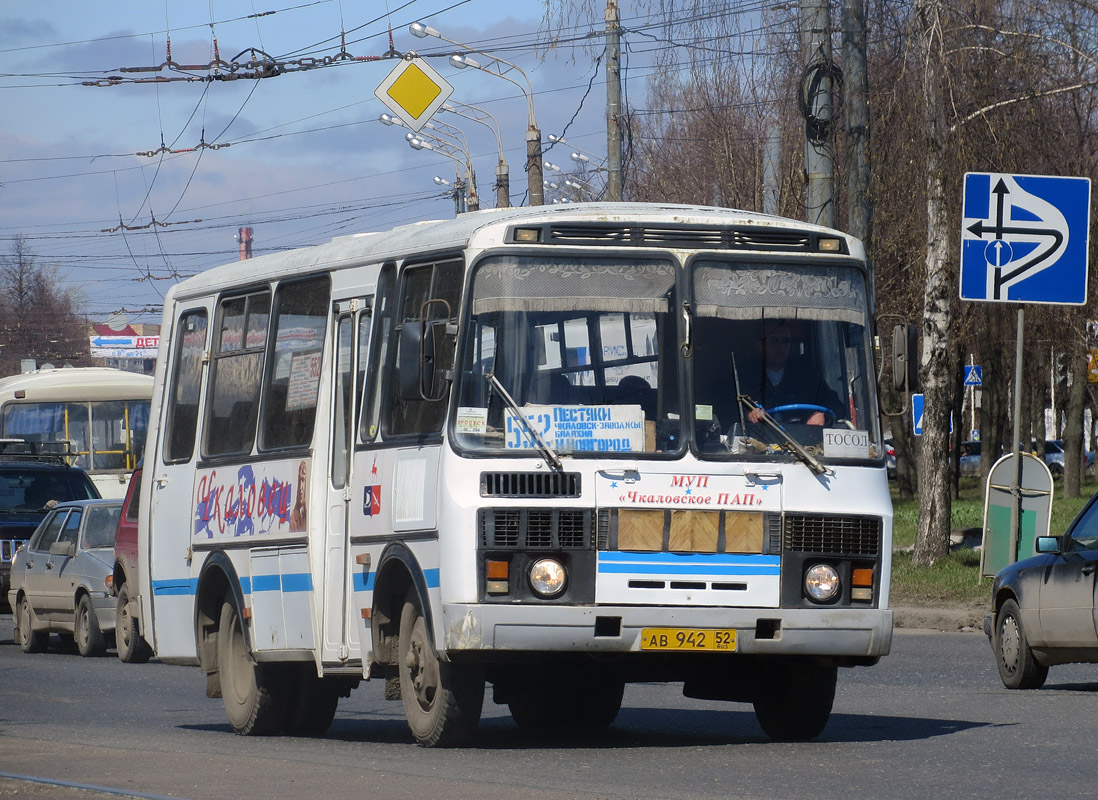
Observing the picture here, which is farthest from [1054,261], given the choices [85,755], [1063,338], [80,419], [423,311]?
[1063,338]

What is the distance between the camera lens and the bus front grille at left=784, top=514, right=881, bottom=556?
9.62 metres

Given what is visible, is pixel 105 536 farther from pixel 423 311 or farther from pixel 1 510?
pixel 423 311

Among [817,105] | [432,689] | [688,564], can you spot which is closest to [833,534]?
[688,564]

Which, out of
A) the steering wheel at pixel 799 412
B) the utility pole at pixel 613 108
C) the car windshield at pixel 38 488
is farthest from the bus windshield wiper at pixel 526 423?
the utility pole at pixel 613 108

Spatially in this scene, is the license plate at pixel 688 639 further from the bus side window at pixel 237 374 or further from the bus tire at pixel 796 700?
the bus side window at pixel 237 374

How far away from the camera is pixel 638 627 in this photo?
30.9ft

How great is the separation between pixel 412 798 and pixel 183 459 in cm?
538

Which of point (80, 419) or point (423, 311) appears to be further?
point (80, 419)

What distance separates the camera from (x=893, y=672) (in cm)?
1509

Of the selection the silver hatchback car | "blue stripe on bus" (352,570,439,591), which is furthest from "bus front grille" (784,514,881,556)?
the silver hatchback car

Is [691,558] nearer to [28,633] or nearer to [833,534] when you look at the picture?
[833,534]

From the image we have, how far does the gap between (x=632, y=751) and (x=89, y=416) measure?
78.8 ft

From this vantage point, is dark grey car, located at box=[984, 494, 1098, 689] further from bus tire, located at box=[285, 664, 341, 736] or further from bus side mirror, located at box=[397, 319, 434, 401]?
bus side mirror, located at box=[397, 319, 434, 401]

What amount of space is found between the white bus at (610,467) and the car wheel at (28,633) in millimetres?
11870
